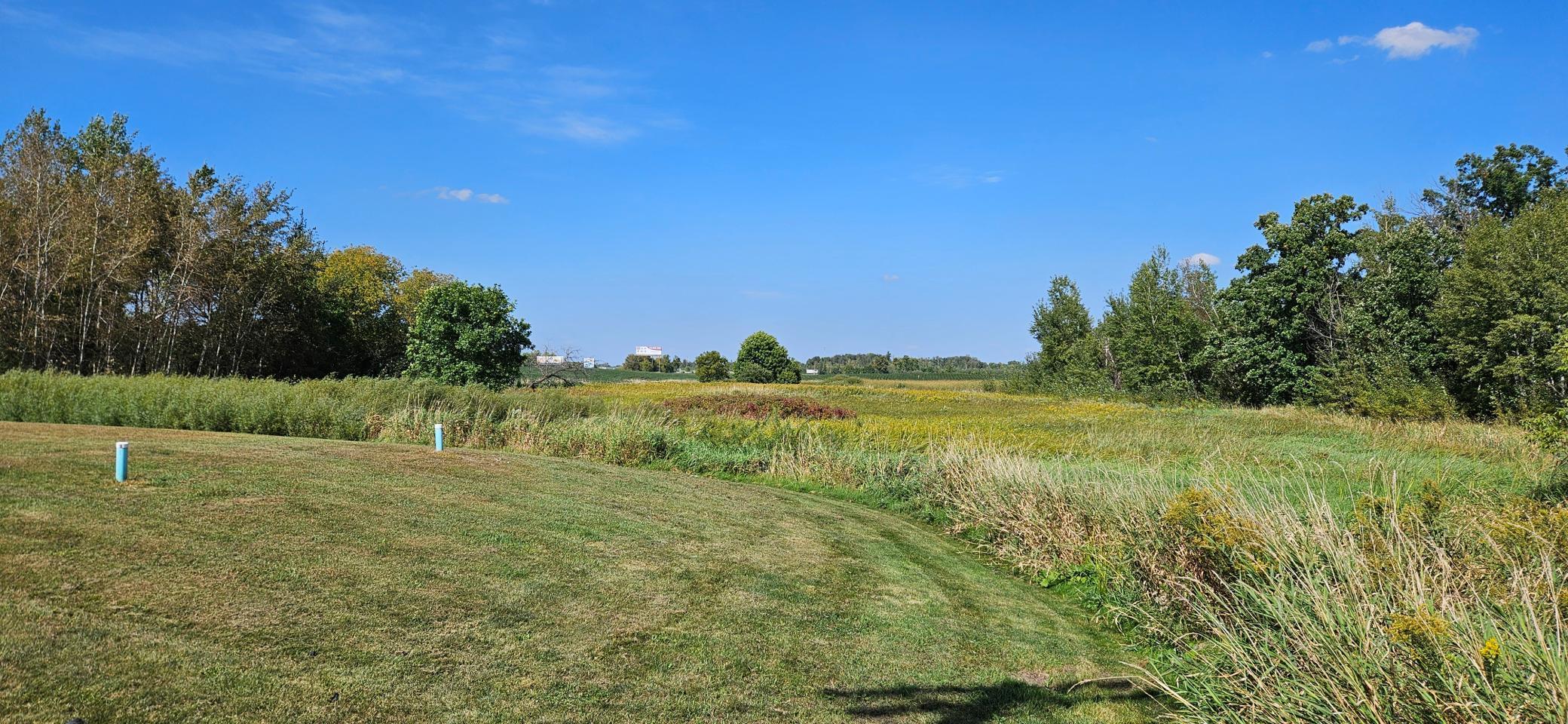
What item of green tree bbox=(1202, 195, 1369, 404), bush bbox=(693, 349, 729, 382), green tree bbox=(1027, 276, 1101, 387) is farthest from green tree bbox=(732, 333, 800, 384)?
green tree bbox=(1202, 195, 1369, 404)

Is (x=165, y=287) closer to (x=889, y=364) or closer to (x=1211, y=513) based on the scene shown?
(x=1211, y=513)

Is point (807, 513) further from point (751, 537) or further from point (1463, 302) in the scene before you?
point (1463, 302)

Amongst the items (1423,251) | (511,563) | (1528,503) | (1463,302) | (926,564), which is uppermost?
(1423,251)

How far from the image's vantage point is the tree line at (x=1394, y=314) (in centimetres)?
3322

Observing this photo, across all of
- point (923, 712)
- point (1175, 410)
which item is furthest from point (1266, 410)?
point (923, 712)

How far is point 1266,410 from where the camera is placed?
135 ft

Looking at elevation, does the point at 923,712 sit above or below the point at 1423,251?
below

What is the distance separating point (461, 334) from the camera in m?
36.4

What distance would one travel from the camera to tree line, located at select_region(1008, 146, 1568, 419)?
109 ft

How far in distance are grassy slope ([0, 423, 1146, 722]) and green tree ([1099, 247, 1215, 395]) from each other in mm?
50609

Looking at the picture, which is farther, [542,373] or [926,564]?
[542,373]

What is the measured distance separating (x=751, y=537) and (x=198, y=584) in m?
6.27

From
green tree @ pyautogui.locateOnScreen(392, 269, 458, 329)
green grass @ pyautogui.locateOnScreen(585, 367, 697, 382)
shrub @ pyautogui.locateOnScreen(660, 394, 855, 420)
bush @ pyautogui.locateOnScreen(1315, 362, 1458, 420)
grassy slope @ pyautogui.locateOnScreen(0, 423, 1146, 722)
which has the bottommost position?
grassy slope @ pyautogui.locateOnScreen(0, 423, 1146, 722)

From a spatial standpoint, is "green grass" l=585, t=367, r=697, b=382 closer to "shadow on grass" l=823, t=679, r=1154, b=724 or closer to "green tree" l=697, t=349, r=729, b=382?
"green tree" l=697, t=349, r=729, b=382
